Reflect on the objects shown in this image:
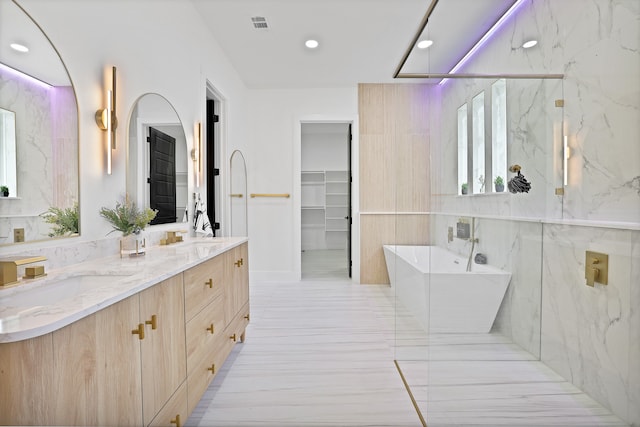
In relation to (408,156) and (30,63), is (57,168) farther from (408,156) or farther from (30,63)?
(408,156)

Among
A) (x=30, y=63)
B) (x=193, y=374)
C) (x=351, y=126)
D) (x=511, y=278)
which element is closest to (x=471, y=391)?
(x=511, y=278)

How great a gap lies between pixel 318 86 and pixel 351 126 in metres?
0.72

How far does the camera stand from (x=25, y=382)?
74 cm

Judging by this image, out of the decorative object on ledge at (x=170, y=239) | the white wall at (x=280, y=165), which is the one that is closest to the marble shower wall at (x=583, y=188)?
the decorative object on ledge at (x=170, y=239)

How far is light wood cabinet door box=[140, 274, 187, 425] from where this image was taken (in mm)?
1127

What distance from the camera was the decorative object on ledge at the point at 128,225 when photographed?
1.72m

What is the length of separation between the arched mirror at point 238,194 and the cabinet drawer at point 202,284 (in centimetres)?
204

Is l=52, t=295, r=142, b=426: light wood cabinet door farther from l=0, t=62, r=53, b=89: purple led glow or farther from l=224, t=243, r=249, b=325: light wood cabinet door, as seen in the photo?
l=224, t=243, r=249, b=325: light wood cabinet door

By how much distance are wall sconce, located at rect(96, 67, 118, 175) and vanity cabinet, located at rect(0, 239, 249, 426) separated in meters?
0.77

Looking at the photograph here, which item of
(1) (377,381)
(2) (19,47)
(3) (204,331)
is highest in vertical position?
(2) (19,47)

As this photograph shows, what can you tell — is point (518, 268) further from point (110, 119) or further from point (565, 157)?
point (110, 119)

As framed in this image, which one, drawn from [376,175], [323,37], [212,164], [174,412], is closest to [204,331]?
[174,412]

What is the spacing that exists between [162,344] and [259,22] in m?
2.91

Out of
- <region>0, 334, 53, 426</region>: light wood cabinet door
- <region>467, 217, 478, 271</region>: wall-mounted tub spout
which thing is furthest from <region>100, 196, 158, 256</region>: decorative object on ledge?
<region>467, 217, 478, 271</region>: wall-mounted tub spout
